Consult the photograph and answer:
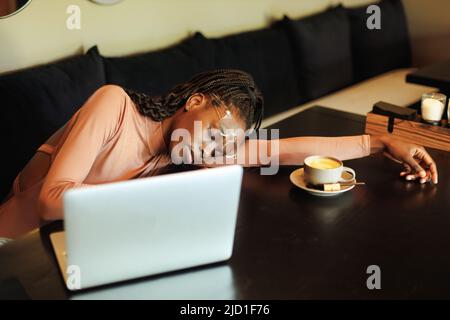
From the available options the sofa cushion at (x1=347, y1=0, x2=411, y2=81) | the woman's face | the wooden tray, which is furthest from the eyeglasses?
the sofa cushion at (x1=347, y1=0, x2=411, y2=81)

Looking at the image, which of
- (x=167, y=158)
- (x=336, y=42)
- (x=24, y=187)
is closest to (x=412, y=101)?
(x=336, y=42)

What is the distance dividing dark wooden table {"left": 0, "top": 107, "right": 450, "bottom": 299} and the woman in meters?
0.12

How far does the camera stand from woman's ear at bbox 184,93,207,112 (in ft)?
4.48

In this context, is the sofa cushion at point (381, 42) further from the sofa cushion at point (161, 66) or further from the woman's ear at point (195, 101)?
the woman's ear at point (195, 101)

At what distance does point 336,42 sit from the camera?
10.9 feet

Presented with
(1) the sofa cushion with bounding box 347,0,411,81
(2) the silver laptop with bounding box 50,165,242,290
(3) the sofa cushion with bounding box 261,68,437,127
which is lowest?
(3) the sofa cushion with bounding box 261,68,437,127

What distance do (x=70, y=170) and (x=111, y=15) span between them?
140cm

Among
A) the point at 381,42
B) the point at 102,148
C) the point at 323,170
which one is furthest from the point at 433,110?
the point at 381,42

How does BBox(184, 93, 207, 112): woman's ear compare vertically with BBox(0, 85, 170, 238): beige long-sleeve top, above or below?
above

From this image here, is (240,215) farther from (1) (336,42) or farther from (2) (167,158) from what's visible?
(1) (336,42)

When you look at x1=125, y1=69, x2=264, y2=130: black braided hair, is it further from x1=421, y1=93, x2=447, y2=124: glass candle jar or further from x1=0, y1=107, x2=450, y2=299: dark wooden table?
x1=421, y1=93, x2=447, y2=124: glass candle jar

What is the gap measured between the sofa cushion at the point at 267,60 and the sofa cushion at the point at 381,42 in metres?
0.69

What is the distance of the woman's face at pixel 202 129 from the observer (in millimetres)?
1294
